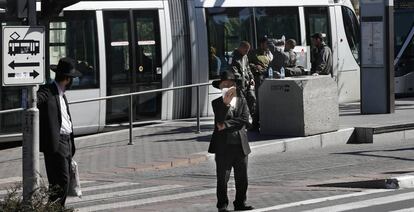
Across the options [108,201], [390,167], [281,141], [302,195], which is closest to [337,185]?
[302,195]

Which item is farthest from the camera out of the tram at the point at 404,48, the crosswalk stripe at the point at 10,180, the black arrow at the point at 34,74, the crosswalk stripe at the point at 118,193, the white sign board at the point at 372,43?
the tram at the point at 404,48

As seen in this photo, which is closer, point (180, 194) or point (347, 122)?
point (180, 194)

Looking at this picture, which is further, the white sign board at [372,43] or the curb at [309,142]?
the white sign board at [372,43]

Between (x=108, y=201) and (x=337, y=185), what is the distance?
3.27 meters

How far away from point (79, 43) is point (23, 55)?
31.8ft

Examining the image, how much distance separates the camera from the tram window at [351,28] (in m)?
25.2

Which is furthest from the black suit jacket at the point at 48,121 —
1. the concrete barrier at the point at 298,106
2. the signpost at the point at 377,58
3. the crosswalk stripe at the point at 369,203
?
the signpost at the point at 377,58

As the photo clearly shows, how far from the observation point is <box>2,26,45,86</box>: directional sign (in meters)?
8.96

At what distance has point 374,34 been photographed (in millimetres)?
21453

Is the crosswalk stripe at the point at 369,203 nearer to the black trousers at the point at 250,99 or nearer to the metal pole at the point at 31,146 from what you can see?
the metal pole at the point at 31,146

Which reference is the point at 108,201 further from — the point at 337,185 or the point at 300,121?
the point at 300,121

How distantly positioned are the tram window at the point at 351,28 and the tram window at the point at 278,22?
2271mm

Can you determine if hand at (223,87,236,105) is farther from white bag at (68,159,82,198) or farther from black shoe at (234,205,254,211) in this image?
white bag at (68,159,82,198)

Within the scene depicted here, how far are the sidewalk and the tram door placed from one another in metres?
0.48
